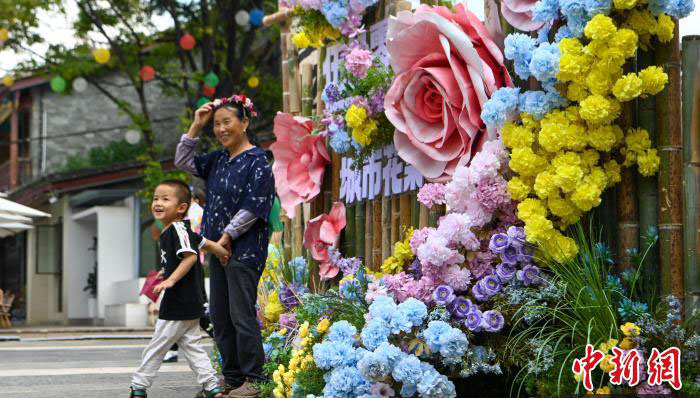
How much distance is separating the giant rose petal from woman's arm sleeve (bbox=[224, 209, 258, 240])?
2.86 ft

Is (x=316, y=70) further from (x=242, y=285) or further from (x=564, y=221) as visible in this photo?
(x=564, y=221)

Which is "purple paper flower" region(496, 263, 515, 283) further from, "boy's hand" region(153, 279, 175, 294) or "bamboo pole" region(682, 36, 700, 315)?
Result: "boy's hand" region(153, 279, 175, 294)

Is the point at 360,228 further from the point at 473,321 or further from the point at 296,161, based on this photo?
the point at 473,321

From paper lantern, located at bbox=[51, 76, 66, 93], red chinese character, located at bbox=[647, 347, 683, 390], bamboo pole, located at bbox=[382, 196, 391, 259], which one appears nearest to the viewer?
red chinese character, located at bbox=[647, 347, 683, 390]

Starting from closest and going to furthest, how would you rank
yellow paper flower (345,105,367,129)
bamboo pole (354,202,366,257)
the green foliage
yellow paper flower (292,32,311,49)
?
1. yellow paper flower (345,105,367,129)
2. bamboo pole (354,202,366,257)
3. yellow paper flower (292,32,311,49)
4. the green foliage

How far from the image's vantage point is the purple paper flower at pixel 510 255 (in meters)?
4.61

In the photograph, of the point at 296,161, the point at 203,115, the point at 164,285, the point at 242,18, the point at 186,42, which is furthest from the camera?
the point at 186,42

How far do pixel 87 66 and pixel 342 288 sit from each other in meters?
16.5

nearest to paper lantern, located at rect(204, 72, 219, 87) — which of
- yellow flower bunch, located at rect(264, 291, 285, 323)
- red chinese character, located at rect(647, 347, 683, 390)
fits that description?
yellow flower bunch, located at rect(264, 291, 285, 323)

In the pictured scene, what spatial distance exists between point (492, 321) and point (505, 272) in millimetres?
234

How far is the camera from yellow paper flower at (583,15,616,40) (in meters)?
4.34

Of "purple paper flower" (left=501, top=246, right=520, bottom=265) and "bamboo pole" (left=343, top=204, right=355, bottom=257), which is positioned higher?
"bamboo pole" (left=343, top=204, right=355, bottom=257)

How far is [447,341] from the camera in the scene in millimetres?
4332

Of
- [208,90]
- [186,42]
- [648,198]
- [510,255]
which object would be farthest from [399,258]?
[208,90]
